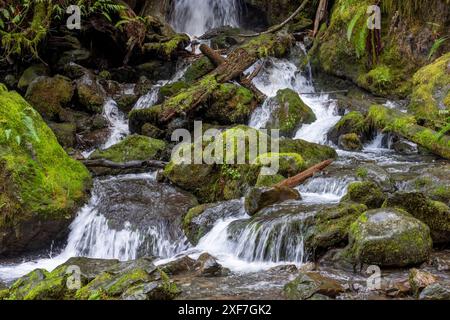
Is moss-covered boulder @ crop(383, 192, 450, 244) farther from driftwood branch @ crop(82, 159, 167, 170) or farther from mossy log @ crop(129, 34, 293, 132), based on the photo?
mossy log @ crop(129, 34, 293, 132)

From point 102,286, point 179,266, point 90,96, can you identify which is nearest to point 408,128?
point 179,266

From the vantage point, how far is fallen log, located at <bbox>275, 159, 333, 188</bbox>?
313 inches

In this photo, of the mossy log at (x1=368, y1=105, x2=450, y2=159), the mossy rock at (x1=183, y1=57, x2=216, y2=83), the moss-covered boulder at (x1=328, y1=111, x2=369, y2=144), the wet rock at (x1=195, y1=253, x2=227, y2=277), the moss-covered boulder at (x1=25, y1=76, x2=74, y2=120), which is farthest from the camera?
the mossy rock at (x1=183, y1=57, x2=216, y2=83)

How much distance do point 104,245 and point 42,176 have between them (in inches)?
55.1

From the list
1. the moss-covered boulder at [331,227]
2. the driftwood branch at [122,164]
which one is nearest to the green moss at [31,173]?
the driftwood branch at [122,164]

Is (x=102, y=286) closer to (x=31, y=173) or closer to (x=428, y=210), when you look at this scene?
(x=31, y=173)

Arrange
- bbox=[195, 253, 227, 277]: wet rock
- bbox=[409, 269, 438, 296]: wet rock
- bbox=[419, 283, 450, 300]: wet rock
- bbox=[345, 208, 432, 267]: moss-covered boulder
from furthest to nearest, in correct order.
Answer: bbox=[195, 253, 227, 277]: wet rock < bbox=[345, 208, 432, 267]: moss-covered boulder < bbox=[409, 269, 438, 296]: wet rock < bbox=[419, 283, 450, 300]: wet rock

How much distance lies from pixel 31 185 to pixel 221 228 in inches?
112

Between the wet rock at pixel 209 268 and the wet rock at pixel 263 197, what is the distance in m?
1.50

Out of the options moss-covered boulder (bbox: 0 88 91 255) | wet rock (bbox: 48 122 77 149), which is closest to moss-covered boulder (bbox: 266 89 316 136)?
wet rock (bbox: 48 122 77 149)

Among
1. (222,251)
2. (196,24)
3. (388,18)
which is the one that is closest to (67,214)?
(222,251)

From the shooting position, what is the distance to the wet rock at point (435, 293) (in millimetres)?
4047

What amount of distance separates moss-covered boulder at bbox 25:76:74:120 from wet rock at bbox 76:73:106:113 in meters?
0.28

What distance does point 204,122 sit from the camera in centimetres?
1193
